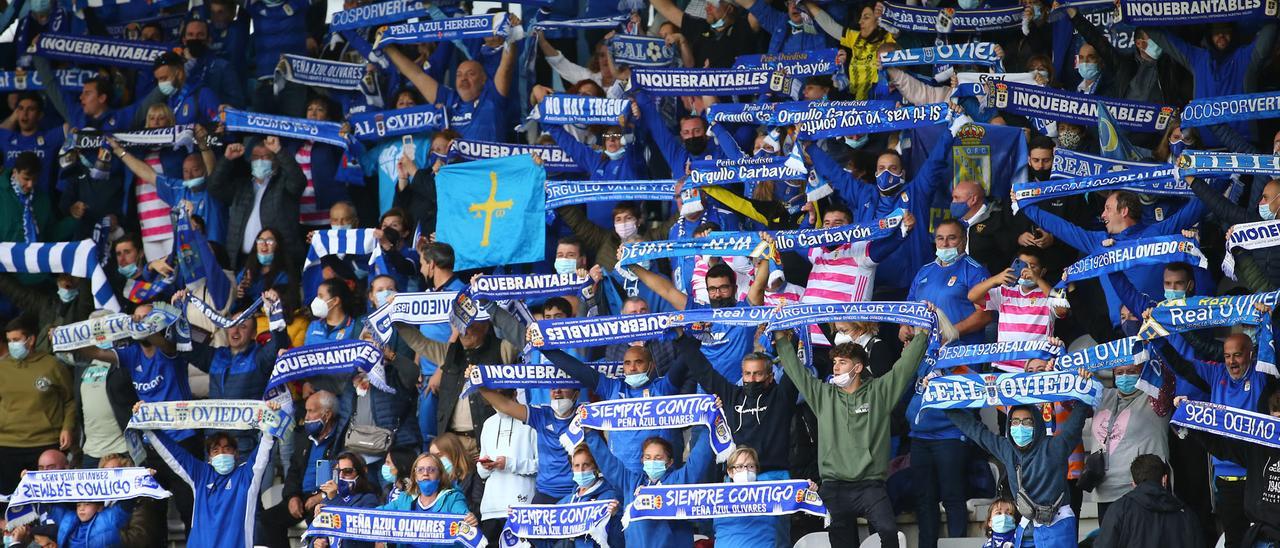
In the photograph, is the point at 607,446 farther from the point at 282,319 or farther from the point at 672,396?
the point at 282,319

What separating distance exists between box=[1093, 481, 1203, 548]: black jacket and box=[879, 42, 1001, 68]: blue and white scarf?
4437mm

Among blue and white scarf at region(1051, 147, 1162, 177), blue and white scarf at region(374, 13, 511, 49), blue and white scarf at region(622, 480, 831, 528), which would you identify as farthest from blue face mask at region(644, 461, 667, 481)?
blue and white scarf at region(374, 13, 511, 49)

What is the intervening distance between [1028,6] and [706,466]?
5.07 meters

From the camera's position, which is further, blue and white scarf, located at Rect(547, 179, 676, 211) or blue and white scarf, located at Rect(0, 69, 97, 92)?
blue and white scarf, located at Rect(0, 69, 97, 92)

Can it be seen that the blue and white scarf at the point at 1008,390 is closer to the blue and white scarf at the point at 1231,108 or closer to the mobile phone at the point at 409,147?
the blue and white scarf at the point at 1231,108

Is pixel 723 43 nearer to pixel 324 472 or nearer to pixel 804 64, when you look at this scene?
pixel 804 64

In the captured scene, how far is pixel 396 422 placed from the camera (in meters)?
14.6

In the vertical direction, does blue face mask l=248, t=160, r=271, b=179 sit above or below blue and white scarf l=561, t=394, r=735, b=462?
above

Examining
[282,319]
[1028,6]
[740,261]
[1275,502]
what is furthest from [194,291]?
[1275,502]

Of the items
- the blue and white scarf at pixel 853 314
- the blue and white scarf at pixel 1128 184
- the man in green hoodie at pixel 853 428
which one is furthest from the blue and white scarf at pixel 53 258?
the blue and white scarf at pixel 1128 184

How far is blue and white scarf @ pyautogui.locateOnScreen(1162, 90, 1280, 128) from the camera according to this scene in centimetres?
1428

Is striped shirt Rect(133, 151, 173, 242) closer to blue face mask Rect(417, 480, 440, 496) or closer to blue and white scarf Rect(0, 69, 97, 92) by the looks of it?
blue and white scarf Rect(0, 69, 97, 92)

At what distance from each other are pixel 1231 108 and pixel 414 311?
5965 mm

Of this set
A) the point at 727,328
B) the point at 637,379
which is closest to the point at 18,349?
the point at 637,379
